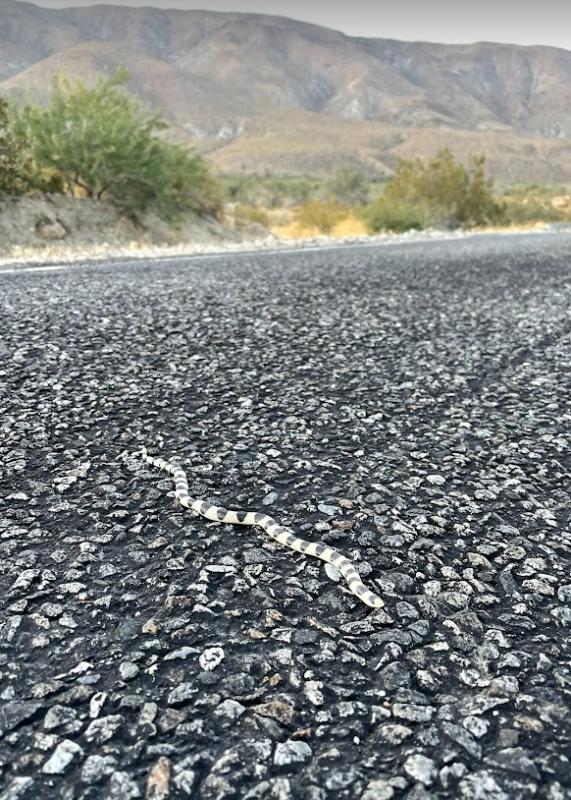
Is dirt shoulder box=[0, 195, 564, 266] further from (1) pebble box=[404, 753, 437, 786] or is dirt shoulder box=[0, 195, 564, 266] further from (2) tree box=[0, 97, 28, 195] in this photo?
(1) pebble box=[404, 753, 437, 786]

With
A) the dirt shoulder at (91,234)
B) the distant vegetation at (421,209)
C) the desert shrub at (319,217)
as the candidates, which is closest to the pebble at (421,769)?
the dirt shoulder at (91,234)

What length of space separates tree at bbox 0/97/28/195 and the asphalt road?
20162 mm

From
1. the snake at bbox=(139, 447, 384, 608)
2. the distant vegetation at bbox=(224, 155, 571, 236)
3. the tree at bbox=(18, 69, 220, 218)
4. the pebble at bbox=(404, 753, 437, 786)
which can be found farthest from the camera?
the distant vegetation at bbox=(224, 155, 571, 236)

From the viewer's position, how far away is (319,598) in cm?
272

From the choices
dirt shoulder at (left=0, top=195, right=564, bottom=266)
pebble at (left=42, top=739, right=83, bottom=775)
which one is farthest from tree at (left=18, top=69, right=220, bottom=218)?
pebble at (left=42, top=739, right=83, bottom=775)

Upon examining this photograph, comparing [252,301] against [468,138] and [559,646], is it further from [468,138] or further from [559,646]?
[468,138]

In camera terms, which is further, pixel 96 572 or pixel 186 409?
pixel 186 409

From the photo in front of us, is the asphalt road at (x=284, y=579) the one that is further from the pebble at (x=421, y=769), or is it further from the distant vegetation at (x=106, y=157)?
the distant vegetation at (x=106, y=157)

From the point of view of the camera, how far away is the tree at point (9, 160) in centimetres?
2400

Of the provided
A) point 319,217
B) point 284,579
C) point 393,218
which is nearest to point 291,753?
point 284,579

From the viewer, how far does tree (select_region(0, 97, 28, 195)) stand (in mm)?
24000

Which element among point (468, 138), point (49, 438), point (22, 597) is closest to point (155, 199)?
point (49, 438)

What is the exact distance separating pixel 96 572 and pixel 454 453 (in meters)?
2.36

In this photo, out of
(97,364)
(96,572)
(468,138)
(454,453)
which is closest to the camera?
(96,572)
